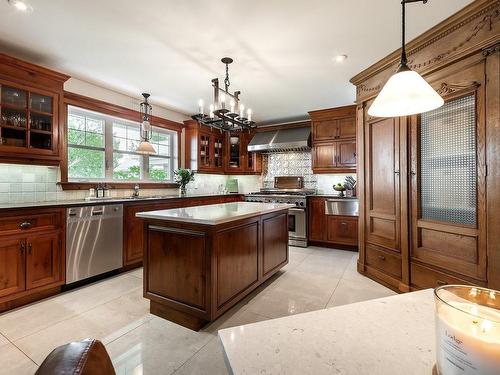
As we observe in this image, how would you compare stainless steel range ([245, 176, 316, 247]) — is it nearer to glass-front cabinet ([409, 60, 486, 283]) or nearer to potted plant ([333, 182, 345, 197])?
potted plant ([333, 182, 345, 197])

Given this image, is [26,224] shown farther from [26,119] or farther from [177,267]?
[177,267]

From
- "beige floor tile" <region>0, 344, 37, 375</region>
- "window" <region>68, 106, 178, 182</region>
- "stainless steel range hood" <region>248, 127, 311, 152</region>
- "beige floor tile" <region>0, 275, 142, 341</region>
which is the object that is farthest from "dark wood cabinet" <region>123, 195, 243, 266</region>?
"stainless steel range hood" <region>248, 127, 311, 152</region>

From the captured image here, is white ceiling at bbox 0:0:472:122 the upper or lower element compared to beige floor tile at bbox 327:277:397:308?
upper

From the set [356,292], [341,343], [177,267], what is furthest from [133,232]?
[341,343]

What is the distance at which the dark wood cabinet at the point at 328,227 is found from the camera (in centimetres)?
452

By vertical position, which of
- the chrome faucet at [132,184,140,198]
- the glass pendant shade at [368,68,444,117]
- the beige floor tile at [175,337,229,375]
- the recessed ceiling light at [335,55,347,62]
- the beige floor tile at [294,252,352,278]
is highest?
the recessed ceiling light at [335,55,347,62]

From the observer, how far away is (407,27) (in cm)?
239

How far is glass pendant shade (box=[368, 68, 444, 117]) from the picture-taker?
41.2 inches

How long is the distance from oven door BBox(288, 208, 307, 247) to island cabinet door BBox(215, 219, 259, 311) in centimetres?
228

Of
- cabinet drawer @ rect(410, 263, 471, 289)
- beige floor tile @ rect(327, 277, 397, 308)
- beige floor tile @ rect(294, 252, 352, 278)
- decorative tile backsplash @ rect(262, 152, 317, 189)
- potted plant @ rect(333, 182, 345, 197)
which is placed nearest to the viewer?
cabinet drawer @ rect(410, 263, 471, 289)

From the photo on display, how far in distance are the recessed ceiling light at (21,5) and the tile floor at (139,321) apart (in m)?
2.68

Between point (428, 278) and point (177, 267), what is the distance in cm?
240

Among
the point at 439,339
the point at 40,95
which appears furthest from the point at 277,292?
the point at 40,95

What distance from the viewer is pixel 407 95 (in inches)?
41.1
